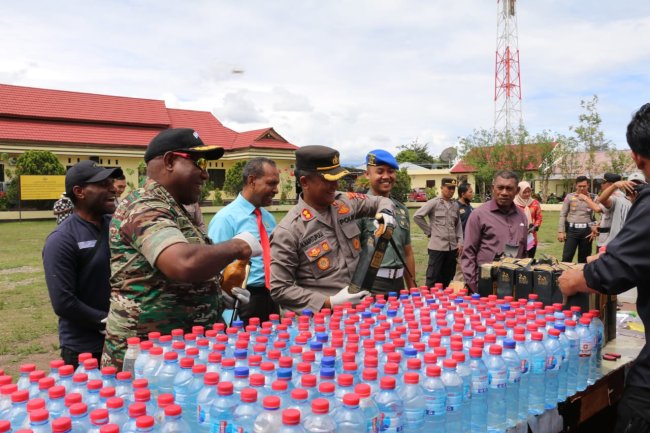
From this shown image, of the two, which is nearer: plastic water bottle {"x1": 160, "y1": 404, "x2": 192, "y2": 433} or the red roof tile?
plastic water bottle {"x1": 160, "y1": 404, "x2": 192, "y2": 433}

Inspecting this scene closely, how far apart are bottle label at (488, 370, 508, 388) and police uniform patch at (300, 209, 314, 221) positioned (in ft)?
5.17

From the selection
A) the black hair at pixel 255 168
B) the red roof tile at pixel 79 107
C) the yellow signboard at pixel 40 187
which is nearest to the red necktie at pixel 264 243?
the black hair at pixel 255 168

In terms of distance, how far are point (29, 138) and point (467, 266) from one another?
2730cm

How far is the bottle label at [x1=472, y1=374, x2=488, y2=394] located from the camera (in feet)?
6.03

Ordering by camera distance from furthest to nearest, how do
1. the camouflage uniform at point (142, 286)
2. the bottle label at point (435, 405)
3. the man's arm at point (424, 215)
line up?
the man's arm at point (424, 215) → the camouflage uniform at point (142, 286) → the bottle label at point (435, 405)

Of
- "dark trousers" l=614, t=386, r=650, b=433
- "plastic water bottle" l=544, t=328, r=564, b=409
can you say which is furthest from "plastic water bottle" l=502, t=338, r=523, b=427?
"dark trousers" l=614, t=386, r=650, b=433

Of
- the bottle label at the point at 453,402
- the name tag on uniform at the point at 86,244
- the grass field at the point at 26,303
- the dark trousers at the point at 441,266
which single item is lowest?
the grass field at the point at 26,303

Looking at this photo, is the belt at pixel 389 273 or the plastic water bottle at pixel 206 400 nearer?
the plastic water bottle at pixel 206 400

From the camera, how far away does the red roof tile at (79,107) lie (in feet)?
92.2

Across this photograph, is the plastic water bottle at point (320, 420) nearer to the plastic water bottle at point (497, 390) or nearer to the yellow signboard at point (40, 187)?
the plastic water bottle at point (497, 390)

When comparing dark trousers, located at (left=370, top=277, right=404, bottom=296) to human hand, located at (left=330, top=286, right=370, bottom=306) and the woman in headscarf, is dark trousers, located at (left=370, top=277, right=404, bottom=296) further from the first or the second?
the woman in headscarf

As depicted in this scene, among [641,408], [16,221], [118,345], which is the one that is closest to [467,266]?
[641,408]

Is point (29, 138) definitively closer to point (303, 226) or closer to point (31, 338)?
point (31, 338)

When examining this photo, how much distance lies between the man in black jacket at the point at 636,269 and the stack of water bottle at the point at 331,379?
10.6 inches
